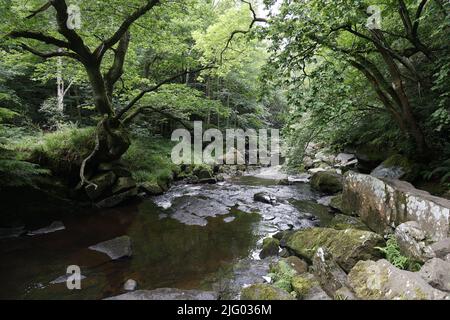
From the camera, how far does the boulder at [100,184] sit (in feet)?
32.0

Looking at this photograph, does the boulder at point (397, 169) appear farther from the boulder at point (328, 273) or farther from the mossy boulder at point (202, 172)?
the mossy boulder at point (202, 172)

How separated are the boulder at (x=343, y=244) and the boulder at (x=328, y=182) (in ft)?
21.5

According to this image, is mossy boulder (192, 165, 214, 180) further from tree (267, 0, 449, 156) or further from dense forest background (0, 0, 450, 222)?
tree (267, 0, 449, 156)

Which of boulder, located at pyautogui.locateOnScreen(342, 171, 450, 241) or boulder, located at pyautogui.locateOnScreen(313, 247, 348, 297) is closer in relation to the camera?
boulder, located at pyautogui.locateOnScreen(313, 247, 348, 297)

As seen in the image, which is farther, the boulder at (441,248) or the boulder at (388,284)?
the boulder at (441,248)

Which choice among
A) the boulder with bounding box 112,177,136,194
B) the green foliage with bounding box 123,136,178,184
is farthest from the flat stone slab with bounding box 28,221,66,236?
the green foliage with bounding box 123,136,178,184

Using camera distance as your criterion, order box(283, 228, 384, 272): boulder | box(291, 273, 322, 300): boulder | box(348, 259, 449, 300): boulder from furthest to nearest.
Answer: box(283, 228, 384, 272): boulder → box(291, 273, 322, 300): boulder → box(348, 259, 449, 300): boulder

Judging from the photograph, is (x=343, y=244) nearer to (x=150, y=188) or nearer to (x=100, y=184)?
(x=100, y=184)

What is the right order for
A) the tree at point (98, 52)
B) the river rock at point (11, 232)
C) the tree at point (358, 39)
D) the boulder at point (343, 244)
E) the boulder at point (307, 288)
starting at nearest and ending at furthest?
the boulder at point (307, 288) < the boulder at point (343, 244) < the tree at point (358, 39) < the river rock at point (11, 232) < the tree at point (98, 52)

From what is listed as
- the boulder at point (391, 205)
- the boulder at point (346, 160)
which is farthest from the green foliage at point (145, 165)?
the boulder at point (346, 160)

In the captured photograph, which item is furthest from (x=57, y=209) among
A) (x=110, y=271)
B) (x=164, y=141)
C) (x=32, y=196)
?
(x=164, y=141)

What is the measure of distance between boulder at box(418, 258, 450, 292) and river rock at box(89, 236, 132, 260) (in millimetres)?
5473

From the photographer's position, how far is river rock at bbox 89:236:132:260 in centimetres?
631

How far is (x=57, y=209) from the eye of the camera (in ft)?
28.9
